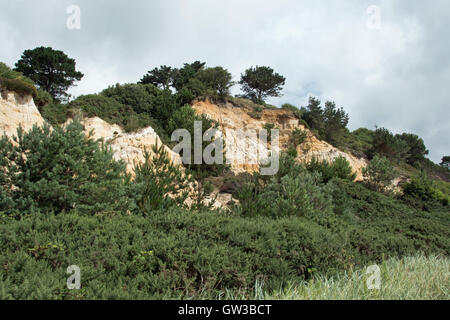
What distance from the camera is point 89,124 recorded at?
18.5 m

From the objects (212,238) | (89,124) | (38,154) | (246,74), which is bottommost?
(212,238)

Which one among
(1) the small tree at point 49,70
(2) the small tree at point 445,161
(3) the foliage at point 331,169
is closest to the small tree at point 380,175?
(3) the foliage at point 331,169

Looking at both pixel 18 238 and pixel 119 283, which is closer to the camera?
pixel 119 283

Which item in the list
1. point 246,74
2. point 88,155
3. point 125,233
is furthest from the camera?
point 246,74

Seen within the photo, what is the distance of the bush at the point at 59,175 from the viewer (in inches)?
271

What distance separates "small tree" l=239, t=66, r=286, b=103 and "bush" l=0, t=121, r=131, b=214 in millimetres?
30237

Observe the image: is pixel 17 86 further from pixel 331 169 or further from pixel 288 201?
pixel 331 169

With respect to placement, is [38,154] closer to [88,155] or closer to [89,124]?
[88,155]

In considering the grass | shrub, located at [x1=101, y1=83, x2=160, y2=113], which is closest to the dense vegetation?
the grass

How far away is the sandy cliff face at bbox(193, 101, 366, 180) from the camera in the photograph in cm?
2558

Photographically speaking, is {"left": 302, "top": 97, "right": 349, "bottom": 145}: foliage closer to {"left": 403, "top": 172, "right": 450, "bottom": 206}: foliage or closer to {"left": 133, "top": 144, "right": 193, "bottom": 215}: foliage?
{"left": 403, "top": 172, "right": 450, "bottom": 206}: foliage
